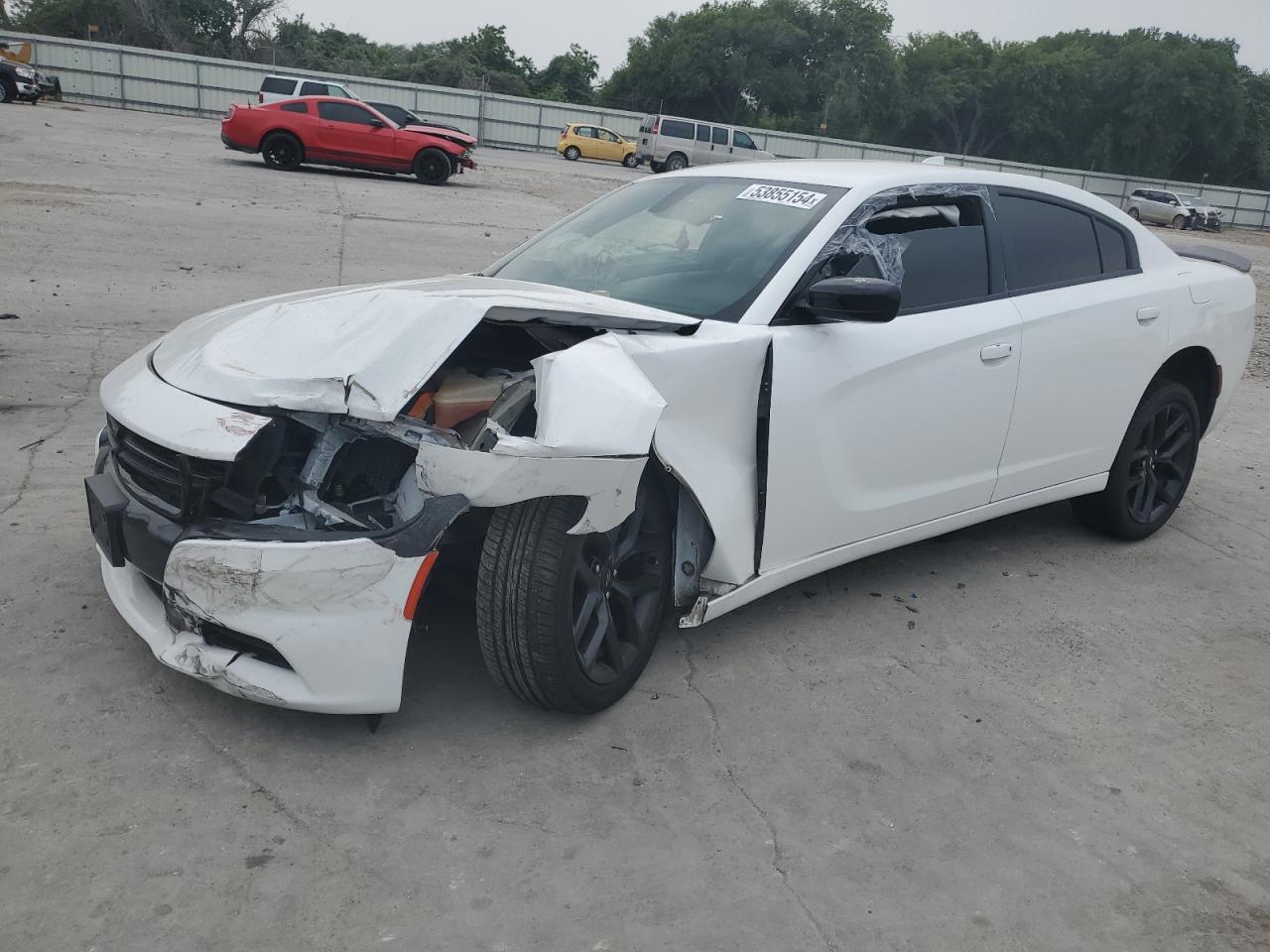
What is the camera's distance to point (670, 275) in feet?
12.3

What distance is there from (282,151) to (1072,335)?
1732 cm

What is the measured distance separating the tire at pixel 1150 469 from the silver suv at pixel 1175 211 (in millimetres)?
37809

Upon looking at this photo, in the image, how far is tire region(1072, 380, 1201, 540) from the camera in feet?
16.0

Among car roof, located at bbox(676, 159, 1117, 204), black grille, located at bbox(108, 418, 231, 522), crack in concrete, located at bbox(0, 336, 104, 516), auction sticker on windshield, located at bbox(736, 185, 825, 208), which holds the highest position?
car roof, located at bbox(676, 159, 1117, 204)

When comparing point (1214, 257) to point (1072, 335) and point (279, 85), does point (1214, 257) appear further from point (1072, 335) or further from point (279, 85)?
point (279, 85)

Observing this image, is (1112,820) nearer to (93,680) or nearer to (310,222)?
(93,680)

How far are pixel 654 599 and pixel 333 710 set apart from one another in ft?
3.35

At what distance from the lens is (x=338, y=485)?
314cm

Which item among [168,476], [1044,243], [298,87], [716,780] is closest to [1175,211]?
[298,87]

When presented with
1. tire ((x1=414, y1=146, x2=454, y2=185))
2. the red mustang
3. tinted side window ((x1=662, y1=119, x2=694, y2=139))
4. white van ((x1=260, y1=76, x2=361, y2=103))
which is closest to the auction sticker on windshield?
tire ((x1=414, y1=146, x2=454, y2=185))

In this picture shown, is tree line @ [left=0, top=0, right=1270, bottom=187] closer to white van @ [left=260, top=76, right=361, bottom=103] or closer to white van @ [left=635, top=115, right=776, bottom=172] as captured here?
white van @ [left=635, top=115, right=776, bottom=172]

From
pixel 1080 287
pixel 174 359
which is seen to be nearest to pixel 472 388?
pixel 174 359

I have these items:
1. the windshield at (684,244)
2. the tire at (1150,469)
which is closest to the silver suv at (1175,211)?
the tire at (1150,469)

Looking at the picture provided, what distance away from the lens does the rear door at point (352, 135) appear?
19.1 meters
